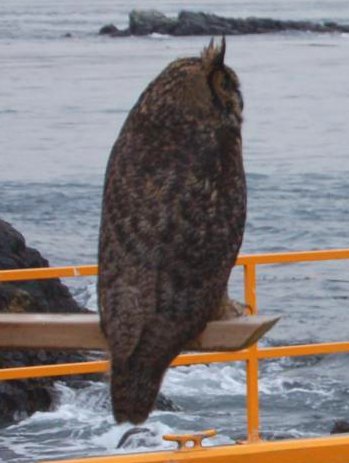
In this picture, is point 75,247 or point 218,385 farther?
point 75,247

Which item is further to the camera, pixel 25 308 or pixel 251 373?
pixel 25 308

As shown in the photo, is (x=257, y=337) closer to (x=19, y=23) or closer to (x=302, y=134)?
(x=302, y=134)

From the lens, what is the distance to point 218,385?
17.5 metres

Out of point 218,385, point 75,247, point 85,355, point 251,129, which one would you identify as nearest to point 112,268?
point 85,355

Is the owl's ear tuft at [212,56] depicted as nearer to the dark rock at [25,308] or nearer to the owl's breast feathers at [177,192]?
the owl's breast feathers at [177,192]

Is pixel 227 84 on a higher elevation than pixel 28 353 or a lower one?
higher

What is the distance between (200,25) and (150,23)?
5.93 metres

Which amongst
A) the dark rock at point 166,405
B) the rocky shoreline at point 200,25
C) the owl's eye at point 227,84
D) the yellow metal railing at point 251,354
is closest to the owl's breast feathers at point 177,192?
the owl's eye at point 227,84

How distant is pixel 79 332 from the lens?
15.9 ft

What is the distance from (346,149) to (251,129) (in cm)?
498

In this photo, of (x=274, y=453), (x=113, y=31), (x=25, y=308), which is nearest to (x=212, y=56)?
(x=274, y=453)

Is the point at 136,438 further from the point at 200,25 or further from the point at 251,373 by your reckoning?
the point at 200,25

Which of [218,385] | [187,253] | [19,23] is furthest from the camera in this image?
[19,23]

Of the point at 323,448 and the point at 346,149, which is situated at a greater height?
the point at 323,448
